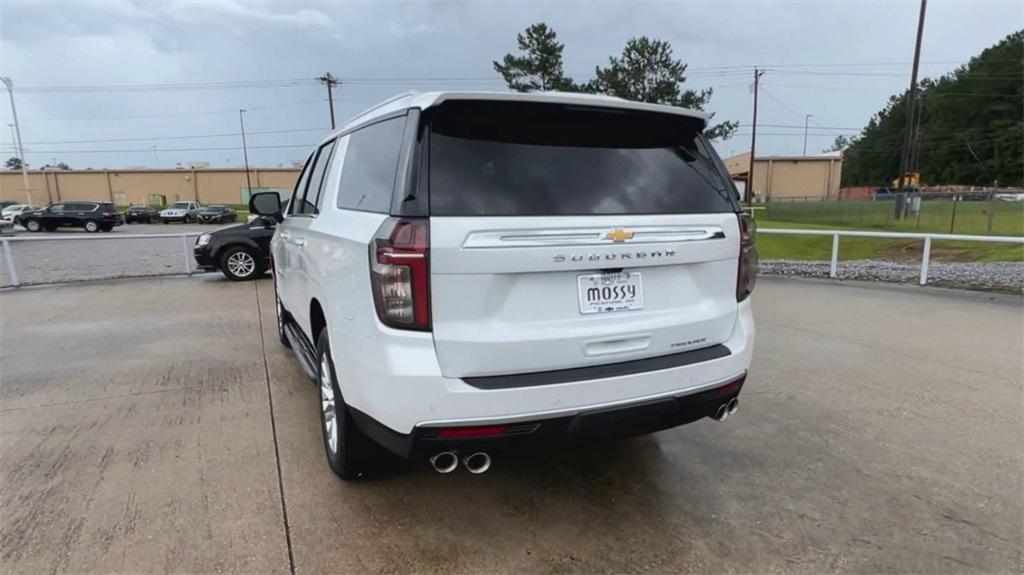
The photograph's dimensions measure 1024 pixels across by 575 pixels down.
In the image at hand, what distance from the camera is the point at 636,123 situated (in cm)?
259

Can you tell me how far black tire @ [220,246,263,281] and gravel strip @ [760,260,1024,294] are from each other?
888 cm

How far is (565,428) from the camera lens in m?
2.23

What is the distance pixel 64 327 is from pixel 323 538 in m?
5.81

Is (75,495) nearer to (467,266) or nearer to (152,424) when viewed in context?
(152,424)

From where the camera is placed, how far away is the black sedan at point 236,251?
32.4 ft

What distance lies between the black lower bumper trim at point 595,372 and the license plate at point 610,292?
0.23 m

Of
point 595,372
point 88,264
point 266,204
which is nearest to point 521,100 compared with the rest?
point 595,372

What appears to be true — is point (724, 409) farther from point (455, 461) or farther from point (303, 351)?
point (303, 351)

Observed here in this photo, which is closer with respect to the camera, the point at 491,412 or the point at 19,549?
the point at 491,412

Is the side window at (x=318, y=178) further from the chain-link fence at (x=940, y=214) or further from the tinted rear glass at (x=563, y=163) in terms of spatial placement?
the chain-link fence at (x=940, y=214)

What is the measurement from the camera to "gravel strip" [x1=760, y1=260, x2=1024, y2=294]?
807 centimetres

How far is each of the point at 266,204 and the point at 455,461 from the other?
3.55 metres

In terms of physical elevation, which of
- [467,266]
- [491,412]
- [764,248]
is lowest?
[764,248]

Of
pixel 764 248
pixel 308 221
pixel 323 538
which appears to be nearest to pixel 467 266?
pixel 323 538
